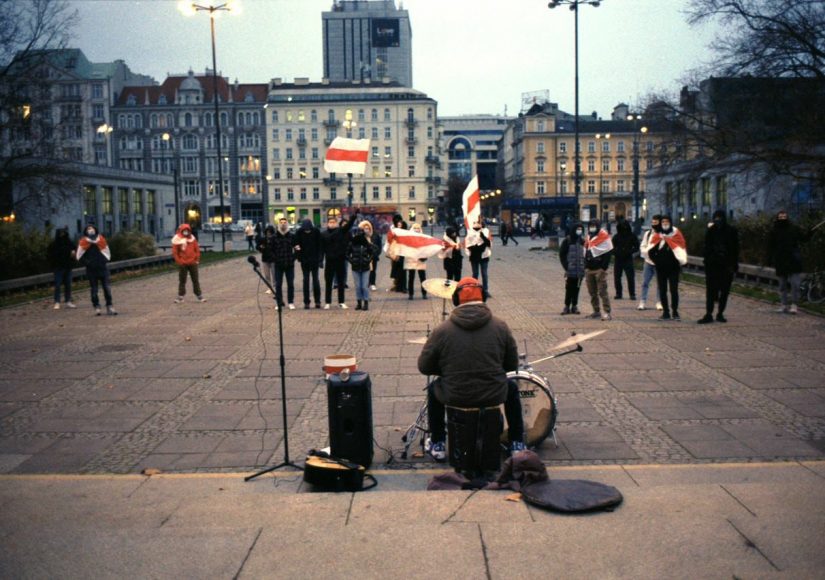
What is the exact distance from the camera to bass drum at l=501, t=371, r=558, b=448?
679 cm

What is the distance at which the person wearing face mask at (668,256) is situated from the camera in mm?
14898

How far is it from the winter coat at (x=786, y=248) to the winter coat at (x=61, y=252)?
14.7m

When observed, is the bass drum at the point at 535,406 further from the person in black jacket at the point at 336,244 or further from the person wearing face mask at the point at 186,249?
the person wearing face mask at the point at 186,249

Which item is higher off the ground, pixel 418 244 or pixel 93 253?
pixel 418 244

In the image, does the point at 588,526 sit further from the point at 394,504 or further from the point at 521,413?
the point at 521,413

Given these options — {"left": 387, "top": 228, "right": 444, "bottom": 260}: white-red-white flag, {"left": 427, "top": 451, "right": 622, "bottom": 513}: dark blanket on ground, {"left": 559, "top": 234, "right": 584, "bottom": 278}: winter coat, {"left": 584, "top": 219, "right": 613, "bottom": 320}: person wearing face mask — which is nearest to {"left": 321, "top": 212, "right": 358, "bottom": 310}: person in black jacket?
{"left": 559, "top": 234, "right": 584, "bottom": 278}: winter coat

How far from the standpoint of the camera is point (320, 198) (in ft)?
392

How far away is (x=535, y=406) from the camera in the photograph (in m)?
6.87

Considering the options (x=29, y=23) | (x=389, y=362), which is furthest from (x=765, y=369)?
(x=29, y=23)

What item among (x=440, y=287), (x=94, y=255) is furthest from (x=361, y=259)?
(x=440, y=287)

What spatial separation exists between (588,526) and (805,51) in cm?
2639

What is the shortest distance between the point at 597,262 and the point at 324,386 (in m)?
6.98

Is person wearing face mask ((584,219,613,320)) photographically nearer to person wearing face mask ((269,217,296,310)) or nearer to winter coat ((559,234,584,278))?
winter coat ((559,234,584,278))

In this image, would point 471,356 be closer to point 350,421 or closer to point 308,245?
point 350,421
